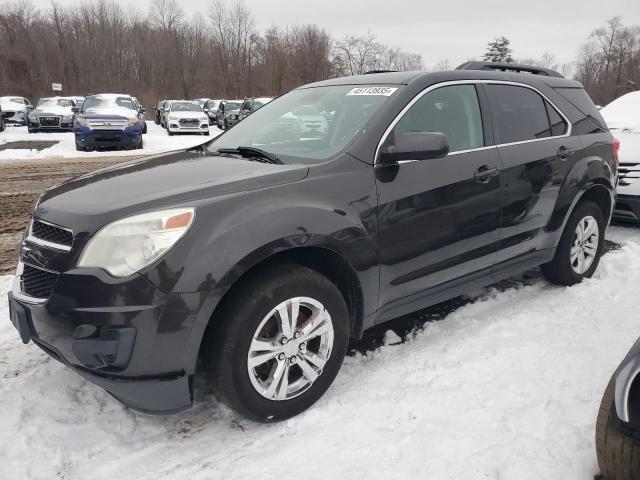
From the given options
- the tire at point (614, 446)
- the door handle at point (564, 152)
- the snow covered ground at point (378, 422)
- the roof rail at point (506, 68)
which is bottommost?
the snow covered ground at point (378, 422)

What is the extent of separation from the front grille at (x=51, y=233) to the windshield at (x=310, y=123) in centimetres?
117

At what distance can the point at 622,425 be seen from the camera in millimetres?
1791

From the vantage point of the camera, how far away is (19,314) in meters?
2.37

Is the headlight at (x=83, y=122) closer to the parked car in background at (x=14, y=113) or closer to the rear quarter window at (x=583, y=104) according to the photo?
the parked car in background at (x=14, y=113)

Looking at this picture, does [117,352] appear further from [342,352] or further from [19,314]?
[342,352]

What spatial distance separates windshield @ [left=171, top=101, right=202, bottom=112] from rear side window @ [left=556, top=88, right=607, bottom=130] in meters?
20.4

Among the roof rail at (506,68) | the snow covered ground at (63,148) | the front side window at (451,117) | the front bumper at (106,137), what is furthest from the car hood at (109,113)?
the front side window at (451,117)

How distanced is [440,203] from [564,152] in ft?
5.12

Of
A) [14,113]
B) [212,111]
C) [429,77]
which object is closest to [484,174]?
[429,77]

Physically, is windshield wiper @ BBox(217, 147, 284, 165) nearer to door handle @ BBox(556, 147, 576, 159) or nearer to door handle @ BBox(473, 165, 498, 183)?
door handle @ BBox(473, 165, 498, 183)

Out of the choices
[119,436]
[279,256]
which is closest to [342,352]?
[279,256]

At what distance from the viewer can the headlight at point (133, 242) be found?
2125 mm

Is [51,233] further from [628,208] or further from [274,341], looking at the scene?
A: [628,208]

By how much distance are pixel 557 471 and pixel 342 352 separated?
3.68 feet
